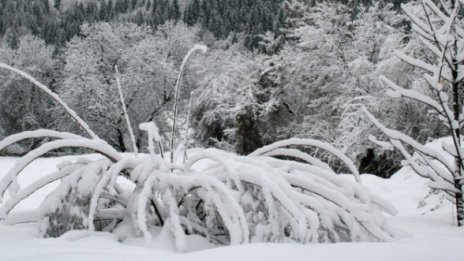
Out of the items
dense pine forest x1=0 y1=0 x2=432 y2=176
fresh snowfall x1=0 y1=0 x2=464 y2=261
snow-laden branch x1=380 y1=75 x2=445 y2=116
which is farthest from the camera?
dense pine forest x1=0 y1=0 x2=432 y2=176

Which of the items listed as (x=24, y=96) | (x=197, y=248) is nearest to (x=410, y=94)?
(x=197, y=248)

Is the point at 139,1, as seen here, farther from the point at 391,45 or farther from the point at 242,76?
the point at 391,45

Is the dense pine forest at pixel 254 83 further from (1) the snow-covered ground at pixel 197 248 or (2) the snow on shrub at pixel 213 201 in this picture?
(1) the snow-covered ground at pixel 197 248

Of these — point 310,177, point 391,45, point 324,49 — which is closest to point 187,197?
point 310,177

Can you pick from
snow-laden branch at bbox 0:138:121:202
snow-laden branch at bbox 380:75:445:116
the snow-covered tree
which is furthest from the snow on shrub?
the snow-covered tree

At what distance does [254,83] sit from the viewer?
16.3m

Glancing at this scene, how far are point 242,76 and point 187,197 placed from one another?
14709 millimetres

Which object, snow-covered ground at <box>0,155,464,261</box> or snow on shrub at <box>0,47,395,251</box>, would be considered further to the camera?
snow on shrub at <box>0,47,395,251</box>

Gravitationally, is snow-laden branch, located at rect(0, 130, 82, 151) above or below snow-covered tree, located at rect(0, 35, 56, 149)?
above

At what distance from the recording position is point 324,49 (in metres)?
14.8

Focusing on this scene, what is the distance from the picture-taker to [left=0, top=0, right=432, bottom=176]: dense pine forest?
12312mm

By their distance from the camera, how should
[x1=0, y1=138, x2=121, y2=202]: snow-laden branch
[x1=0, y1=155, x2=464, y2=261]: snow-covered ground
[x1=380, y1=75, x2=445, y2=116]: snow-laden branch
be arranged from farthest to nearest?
1. [x1=380, y1=75, x2=445, y2=116]: snow-laden branch
2. [x1=0, y1=138, x2=121, y2=202]: snow-laden branch
3. [x1=0, y1=155, x2=464, y2=261]: snow-covered ground

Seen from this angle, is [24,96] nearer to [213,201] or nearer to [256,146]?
[256,146]

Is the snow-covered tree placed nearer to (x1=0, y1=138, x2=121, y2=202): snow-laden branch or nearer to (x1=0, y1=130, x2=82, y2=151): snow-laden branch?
(x1=0, y1=130, x2=82, y2=151): snow-laden branch
